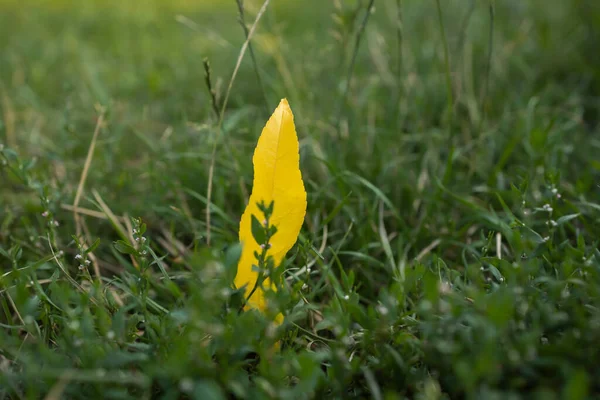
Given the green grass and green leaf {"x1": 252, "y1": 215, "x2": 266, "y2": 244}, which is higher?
green leaf {"x1": 252, "y1": 215, "x2": 266, "y2": 244}

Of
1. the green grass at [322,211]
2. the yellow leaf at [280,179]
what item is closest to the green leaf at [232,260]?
the green grass at [322,211]

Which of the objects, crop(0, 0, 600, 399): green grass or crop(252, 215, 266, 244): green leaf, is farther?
crop(252, 215, 266, 244): green leaf

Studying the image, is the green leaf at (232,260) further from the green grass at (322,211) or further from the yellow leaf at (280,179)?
the yellow leaf at (280,179)

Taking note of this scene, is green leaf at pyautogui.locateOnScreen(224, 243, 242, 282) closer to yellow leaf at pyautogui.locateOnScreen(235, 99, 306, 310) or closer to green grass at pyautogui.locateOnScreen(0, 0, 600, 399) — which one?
green grass at pyautogui.locateOnScreen(0, 0, 600, 399)

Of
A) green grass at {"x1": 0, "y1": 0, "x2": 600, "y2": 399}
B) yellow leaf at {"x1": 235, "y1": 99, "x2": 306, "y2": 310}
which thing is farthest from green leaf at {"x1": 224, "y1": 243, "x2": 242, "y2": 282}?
yellow leaf at {"x1": 235, "y1": 99, "x2": 306, "y2": 310}

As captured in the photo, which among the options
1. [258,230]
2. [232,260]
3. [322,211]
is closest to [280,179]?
[258,230]

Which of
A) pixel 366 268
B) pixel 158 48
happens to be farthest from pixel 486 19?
pixel 366 268

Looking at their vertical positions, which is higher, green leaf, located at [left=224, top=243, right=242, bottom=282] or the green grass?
green leaf, located at [left=224, top=243, right=242, bottom=282]

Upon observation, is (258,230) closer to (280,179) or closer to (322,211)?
(280,179)
